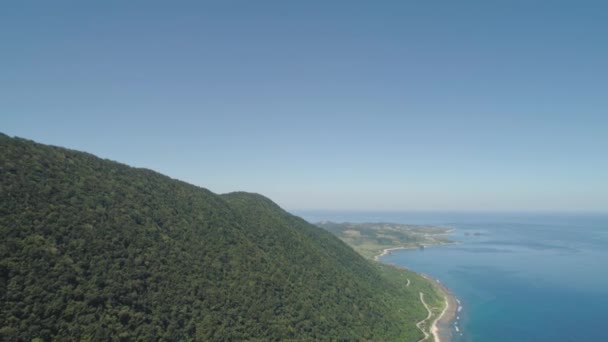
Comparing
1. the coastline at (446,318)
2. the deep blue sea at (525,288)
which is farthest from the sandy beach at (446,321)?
the deep blue sea at (525,288)

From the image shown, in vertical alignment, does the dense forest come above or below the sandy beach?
above

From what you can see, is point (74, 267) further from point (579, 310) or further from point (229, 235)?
point (579, 310)

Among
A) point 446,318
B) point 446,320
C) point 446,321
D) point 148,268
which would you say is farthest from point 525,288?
point 148,268

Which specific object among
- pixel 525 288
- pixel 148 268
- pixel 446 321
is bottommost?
pixel 525 288

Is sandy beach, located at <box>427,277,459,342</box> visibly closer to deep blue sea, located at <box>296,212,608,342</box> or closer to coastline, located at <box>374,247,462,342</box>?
coastline, located at <box>374,247,462,342</box>

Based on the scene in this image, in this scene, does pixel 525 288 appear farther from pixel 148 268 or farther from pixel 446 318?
pixel 148 268

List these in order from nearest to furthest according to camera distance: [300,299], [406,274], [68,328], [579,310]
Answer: [68,328] → [300,299] → [579,310] → [406,274]

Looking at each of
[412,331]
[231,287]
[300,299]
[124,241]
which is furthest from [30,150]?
[412,331]

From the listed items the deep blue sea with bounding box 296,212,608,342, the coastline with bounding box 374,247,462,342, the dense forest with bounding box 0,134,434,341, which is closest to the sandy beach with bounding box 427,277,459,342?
the coastline with bounding box 374,247,462,342
